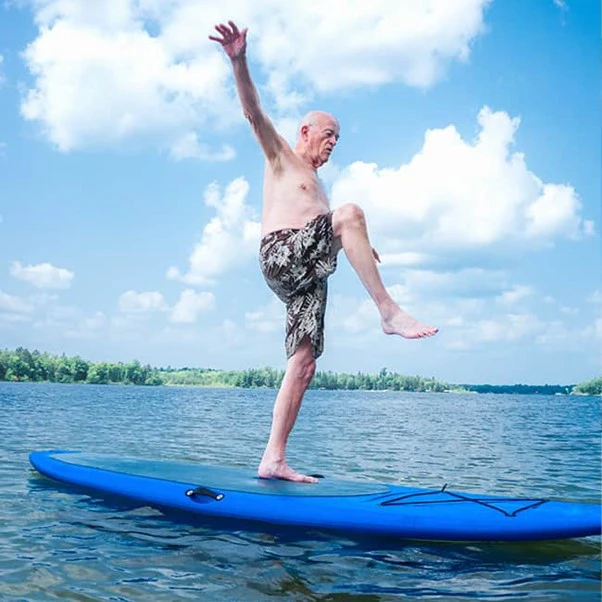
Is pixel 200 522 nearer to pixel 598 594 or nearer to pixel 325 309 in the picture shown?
pixel 325 309

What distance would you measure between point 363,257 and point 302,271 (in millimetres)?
606

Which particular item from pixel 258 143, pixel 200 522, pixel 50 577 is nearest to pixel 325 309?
pixel 258 143

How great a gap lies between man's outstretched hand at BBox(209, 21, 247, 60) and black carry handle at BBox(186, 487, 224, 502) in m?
3.14

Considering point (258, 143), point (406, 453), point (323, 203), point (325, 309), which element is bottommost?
point (406, 453)

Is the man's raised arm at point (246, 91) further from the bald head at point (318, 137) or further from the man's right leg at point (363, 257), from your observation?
the man's right leg at point (363, 257)

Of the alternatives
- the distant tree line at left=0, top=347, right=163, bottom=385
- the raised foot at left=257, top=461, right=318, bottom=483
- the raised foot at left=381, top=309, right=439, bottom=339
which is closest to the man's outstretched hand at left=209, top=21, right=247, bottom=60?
the raised foot at left=381, top=309, right=439, bottom=339

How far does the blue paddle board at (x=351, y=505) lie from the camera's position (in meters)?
4.32

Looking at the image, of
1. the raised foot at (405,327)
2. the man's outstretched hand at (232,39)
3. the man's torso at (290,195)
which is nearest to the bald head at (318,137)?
the man's torso at (290,195)

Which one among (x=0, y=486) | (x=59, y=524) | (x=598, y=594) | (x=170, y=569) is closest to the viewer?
(x=598, y=594)

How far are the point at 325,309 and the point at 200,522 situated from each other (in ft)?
6.17

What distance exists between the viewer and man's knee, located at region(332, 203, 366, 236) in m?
5.20

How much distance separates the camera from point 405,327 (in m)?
4.74

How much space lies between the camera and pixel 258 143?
18.8ft

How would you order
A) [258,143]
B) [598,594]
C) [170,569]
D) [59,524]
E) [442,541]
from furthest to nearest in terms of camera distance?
[258,143] → [59,524] → [442,541] → [170,569] → [598,594]
